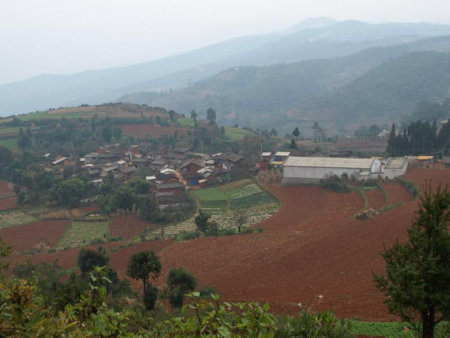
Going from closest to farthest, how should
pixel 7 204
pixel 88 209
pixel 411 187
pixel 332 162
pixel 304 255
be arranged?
pixel 304 255, pixel 411 187, pixel 332 162, pixel 88 209, pixel 7 204

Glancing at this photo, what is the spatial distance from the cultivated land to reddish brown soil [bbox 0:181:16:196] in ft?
43.9

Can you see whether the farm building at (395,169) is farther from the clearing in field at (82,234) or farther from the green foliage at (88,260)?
the green foliage at (88,260)

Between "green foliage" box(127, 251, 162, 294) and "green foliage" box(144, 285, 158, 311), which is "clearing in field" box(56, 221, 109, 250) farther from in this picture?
"green foliage" box(144, 285, 158, 311)

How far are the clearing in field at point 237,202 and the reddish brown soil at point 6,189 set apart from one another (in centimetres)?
1893

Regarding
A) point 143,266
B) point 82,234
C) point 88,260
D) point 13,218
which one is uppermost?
point 143,266

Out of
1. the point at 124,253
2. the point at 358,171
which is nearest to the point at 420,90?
the point at 358,171

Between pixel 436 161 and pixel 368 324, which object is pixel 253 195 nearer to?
pixel 436 161

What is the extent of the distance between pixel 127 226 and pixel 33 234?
6.62 meters

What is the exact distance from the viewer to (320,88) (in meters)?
159

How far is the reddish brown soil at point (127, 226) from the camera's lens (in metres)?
31.1

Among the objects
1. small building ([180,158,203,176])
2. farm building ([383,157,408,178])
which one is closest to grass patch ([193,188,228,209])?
small building ([180,158,203,176])

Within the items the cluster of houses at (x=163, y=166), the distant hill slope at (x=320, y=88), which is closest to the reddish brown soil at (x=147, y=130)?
the cluster of houses at (x=163, y=166)

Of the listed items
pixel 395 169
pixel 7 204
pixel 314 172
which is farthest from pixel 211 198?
pixel 7 204

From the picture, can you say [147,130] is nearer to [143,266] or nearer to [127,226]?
[127,226]
